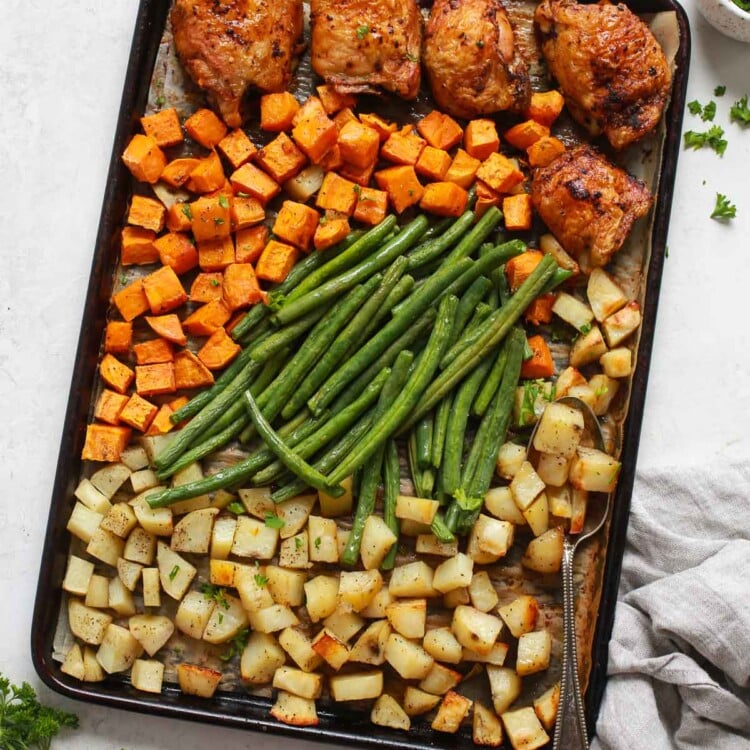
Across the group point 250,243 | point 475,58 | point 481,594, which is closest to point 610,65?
point 475,58

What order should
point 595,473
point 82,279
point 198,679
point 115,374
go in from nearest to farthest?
point 595,473, point 198,679, point 115,374, point 82,279

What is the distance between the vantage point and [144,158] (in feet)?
14.7

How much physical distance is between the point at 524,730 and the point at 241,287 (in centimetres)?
239

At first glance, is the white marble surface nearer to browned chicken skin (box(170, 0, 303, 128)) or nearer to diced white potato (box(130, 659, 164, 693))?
diced white potato (box(130, 659, 164, 693))

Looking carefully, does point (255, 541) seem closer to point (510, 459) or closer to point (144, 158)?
point (510, 459)

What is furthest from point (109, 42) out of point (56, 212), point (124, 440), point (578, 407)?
point (578, 407)

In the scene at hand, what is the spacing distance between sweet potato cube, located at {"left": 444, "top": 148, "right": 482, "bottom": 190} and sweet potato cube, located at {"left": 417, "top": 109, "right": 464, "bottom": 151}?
0.09 meters

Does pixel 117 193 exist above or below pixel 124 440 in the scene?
above

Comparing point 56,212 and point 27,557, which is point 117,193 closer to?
point 56,212

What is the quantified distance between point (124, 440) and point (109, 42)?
81.4 inches

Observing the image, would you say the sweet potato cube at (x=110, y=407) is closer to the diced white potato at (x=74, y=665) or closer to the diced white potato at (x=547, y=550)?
the diced white potato at (x=74, y=665)

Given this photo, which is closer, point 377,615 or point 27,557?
point 377,615

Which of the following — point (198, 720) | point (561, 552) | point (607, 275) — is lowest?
point (198, 720)

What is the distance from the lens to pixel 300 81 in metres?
4.70
